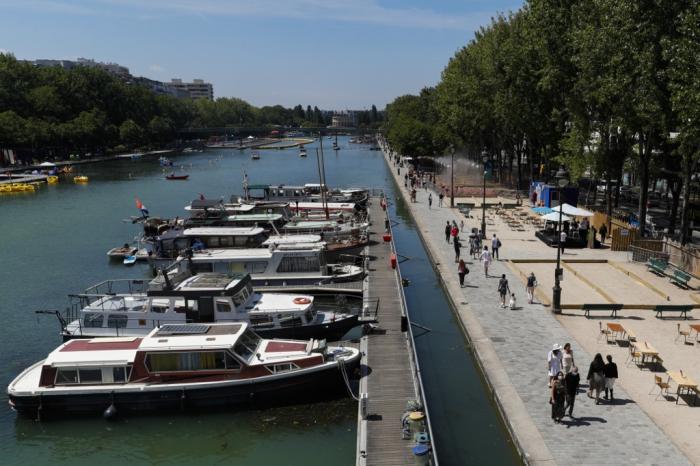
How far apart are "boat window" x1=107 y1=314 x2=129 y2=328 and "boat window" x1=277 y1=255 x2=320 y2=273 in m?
10.4

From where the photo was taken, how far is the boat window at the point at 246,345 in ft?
71.1

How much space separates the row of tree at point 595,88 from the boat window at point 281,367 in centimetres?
2125

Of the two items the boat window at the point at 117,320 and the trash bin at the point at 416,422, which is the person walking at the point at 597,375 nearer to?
the trash bin at the point at 416,422

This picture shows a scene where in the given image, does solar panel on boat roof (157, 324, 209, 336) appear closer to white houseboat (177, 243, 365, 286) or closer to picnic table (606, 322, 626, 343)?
white houseboat (177, 243, 365, 286)

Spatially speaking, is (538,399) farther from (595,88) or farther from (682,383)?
(595,88)

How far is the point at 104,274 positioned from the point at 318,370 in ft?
82.6

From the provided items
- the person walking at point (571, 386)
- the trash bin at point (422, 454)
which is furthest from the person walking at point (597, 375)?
the trash bin at point (422, 454)

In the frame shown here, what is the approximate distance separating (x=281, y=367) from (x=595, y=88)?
33.0 meters

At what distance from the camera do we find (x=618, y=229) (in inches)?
1555

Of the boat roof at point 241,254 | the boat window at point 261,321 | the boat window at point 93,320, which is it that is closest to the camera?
the boat window at point 261,321

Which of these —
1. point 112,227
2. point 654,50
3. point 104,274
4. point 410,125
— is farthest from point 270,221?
point 410,125

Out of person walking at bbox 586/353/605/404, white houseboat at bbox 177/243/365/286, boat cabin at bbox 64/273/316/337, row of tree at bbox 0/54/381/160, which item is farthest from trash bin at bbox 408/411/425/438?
row of tree at bbox 0/54/381/160

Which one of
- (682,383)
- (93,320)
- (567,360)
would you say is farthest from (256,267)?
(682,383)

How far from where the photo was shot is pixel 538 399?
19.0 m
